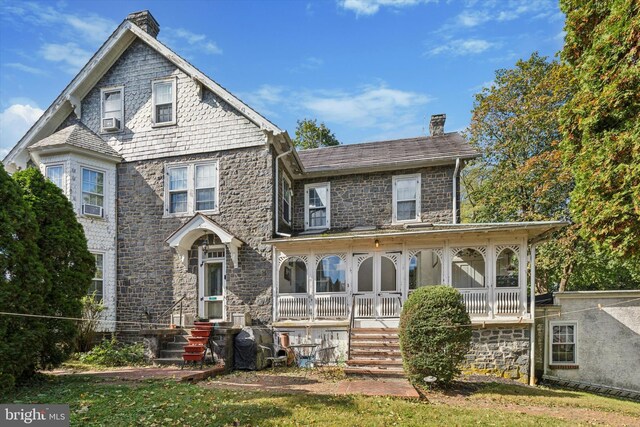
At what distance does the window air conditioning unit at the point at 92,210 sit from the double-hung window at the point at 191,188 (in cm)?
227

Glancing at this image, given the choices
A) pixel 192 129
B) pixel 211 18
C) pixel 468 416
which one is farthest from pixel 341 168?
pixel 468 416

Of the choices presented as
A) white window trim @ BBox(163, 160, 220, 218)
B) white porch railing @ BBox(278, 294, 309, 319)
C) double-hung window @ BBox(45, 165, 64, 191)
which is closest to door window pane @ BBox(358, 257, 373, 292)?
white porch railing @ BBox(278, 294, 309, 319)

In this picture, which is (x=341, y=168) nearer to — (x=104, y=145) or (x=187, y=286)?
(x=187, y=286)

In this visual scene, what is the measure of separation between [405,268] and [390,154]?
5315 mm

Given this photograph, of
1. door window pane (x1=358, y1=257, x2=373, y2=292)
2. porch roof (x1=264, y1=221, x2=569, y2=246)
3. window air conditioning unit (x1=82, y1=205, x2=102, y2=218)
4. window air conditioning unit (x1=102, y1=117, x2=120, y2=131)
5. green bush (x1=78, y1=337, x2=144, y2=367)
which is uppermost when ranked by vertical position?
window air conditioning unit (x1=102, y1=117, x2=120, y2=131)

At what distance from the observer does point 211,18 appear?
11.8m

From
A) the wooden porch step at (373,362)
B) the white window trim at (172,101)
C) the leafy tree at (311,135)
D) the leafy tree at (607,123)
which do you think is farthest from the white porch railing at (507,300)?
the leafy tree at (311,135)

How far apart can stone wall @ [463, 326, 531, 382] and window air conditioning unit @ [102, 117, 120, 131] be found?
1370 centimetres

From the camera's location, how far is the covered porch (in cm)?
1141

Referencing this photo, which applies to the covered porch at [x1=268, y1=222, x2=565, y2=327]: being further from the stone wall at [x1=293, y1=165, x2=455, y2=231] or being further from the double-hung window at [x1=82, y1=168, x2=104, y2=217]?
the double-hung window at [x1=82, y1=168, x2=104, y2=217]

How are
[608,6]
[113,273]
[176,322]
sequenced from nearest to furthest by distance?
[608,6], [176,322], [113,273]

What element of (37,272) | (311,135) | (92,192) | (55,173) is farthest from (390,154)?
(311,135)

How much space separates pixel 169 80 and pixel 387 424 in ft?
43.0

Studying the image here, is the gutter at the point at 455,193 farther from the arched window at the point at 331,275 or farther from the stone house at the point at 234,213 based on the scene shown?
the arched window at the point at 331,275
